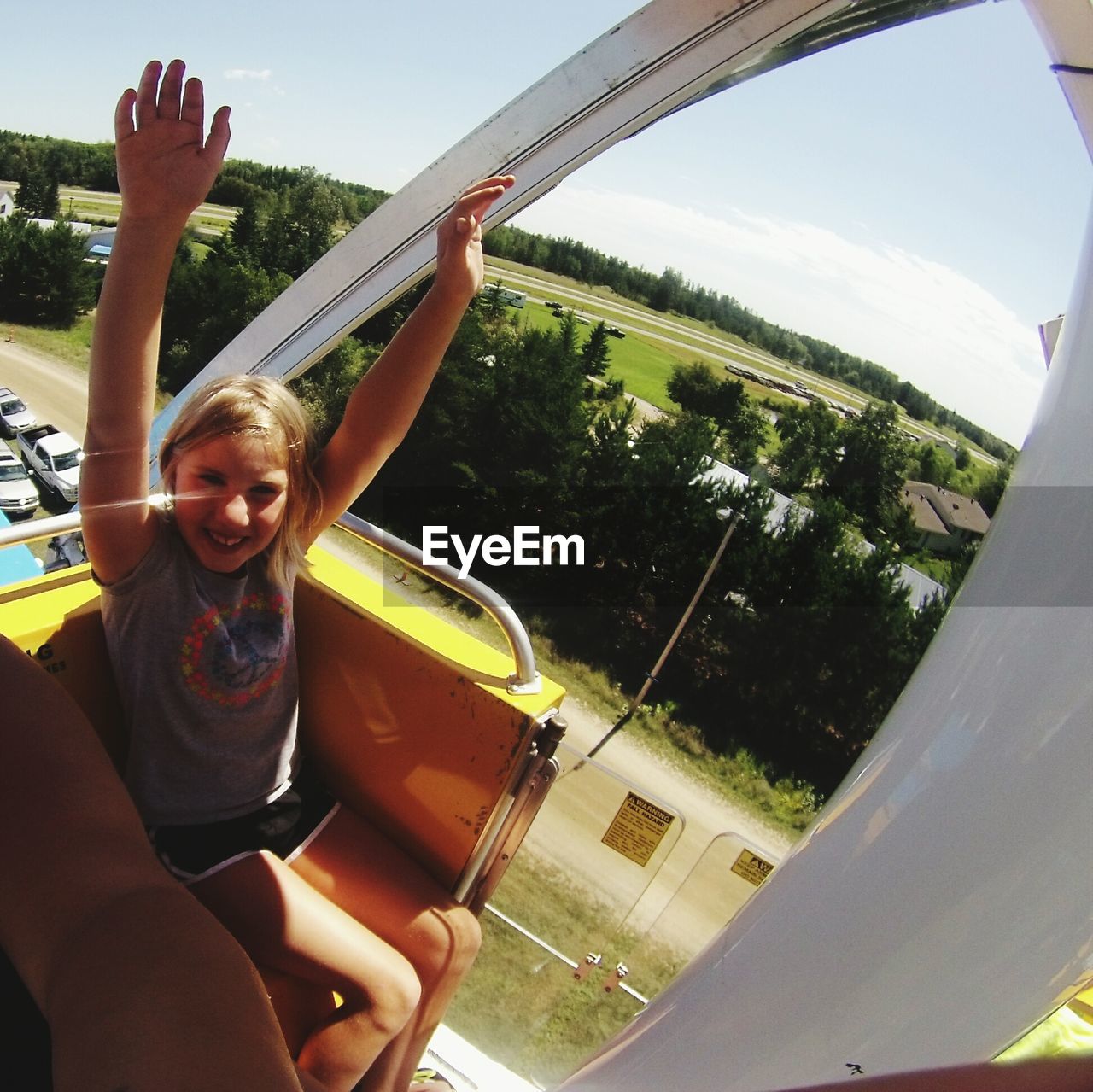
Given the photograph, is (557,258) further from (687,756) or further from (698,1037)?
(698,1037)

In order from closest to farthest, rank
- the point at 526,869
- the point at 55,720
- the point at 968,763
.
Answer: the point at 968,763 → the point at 55,720 → the point at 526,869

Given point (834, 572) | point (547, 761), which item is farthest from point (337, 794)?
point (834, 572)

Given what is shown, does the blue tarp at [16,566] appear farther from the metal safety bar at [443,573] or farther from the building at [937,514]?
the building at [937,514]

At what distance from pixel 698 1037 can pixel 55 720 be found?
0.61 m

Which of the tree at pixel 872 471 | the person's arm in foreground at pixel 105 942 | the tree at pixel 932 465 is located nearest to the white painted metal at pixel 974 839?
the person's arm in foreground at pixel 105 942

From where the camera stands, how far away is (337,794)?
137 cm

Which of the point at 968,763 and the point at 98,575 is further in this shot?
the point at 98,575

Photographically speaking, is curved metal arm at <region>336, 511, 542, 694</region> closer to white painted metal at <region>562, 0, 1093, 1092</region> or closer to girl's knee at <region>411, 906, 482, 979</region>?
girl's knee at <region>411, 906, 482, 979</region>

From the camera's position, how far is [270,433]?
103 centimetres

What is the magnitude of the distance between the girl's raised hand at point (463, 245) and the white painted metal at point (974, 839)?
682 mm

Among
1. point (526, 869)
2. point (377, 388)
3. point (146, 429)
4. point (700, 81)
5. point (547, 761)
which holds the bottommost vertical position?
point (526, 869)

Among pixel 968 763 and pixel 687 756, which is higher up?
pixel 968 763

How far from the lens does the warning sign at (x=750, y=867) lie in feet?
4.03

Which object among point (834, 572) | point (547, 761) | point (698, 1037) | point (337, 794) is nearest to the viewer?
point (698, 1037)
